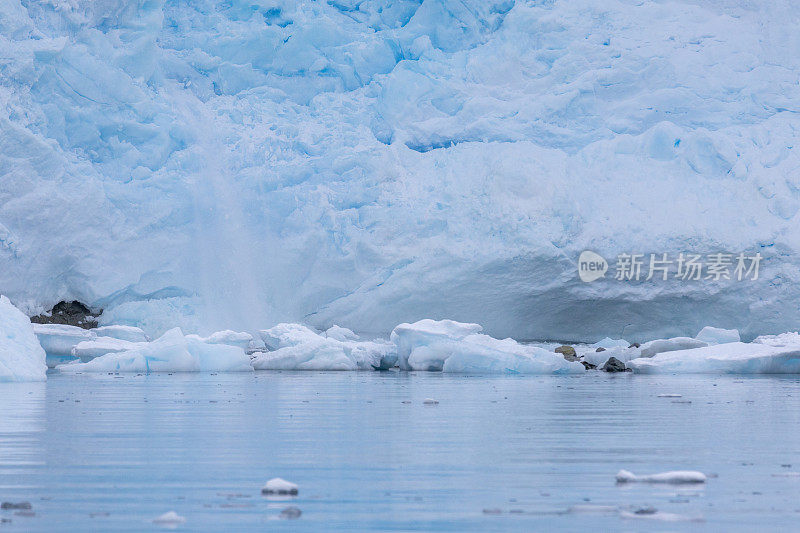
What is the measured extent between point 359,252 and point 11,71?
430cm

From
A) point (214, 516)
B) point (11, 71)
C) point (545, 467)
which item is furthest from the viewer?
point (11, 71)

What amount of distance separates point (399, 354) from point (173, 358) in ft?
7.21

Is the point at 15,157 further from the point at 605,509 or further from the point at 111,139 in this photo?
the point at 605,509

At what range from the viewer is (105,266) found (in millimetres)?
12797

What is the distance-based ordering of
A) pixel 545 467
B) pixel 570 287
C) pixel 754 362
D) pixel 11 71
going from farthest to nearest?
pixel 570 287, pixel 11 71, pixel 754 362, pixel 545 467

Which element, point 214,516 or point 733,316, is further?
point 733,316

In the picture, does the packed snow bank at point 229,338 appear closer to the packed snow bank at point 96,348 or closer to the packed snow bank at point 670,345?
the packed snow bank at point 96,348

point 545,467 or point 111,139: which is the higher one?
point 111,139

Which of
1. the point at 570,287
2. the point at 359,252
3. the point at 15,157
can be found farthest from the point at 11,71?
the point at 570,287

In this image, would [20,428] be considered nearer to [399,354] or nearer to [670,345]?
[399,354]

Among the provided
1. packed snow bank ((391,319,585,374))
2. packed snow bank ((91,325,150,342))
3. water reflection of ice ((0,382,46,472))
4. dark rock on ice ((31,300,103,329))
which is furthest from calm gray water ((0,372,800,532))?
dark rock on ice ((31,300,103,329))

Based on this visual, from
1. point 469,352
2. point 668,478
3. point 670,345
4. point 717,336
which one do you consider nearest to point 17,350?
point 469,352

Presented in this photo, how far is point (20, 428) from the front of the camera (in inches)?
166

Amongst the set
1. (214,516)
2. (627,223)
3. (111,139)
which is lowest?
(214,516)
